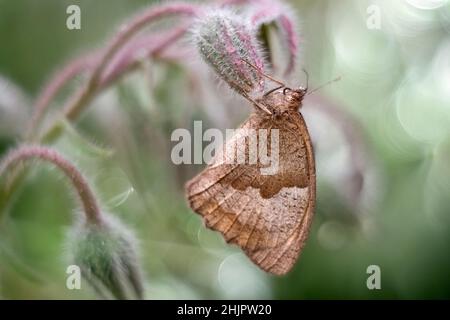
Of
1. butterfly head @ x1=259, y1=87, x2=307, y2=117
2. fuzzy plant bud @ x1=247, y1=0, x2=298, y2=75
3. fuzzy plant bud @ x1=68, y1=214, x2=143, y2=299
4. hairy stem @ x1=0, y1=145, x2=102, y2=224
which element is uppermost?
fuzzy plant bud @ x1=247, y1=0, x2=298, y2=75

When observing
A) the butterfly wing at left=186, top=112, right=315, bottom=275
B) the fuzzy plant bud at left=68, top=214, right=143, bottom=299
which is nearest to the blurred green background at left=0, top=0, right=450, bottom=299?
the fuzzy plant bud at left=68, top=214, right=143, bottom=299

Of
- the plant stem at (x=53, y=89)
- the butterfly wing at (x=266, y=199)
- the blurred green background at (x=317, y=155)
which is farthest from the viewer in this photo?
the blurred green background at (x=317, y=155)

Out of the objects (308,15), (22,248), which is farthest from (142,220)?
(308,15)

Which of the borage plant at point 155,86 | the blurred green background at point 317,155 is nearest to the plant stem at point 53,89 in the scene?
the borage plant at point 155,86

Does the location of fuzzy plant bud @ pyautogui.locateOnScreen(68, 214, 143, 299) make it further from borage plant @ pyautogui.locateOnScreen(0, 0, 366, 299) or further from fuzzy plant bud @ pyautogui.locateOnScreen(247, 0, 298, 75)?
fuzzy plant bud @ pyautogui.locateOnScreen(247, 0, 298, 75)

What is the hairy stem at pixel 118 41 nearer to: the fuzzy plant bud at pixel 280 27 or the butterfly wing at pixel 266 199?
the fuzzy plant bud at pixel 280 27

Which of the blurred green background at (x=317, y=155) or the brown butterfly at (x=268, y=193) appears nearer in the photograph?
the brown butterfly at (x=268, y=193)

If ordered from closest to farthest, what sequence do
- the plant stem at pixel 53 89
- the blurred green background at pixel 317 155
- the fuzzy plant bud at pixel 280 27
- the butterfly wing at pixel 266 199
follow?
the butterfly wing at pixel 266 199, the fuzzy plant bud at pixel 280 27, the plant stem at pixel 53 89, the blurred green background at pixel 317 155

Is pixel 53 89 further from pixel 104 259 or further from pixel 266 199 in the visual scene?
pixel 266 199
